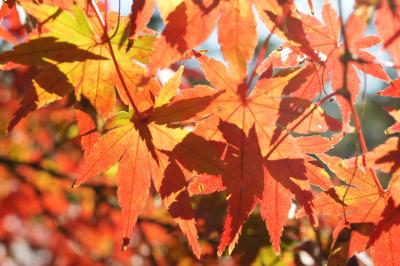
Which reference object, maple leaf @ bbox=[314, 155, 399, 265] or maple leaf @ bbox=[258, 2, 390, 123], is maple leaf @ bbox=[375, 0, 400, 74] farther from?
maple leaf @ bbox=[314, 155, 399, 265]

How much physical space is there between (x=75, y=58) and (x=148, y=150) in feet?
0.78

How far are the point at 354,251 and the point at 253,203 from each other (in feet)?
0.89

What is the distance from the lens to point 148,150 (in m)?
1.02

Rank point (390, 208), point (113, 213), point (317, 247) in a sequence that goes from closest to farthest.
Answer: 1. point (390, 208)
2. point (317, 247)
3. point (113, 213)

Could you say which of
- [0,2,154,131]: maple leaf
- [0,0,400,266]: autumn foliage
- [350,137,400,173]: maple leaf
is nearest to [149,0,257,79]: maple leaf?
[0,0,400,266]: autumn foliage

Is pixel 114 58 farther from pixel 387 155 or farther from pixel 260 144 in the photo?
pixel 387 155

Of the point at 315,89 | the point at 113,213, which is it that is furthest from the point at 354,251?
the point at 113,213

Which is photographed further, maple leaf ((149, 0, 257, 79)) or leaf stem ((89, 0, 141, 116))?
leaf stem ((89, 0, 141, 116))

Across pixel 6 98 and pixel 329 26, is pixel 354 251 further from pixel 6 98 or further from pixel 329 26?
pixel 6 98

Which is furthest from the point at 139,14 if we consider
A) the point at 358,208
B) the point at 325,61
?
the point at 358,208

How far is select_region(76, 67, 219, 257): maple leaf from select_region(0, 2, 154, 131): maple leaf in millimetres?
50

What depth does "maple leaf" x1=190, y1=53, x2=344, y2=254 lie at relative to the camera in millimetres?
905

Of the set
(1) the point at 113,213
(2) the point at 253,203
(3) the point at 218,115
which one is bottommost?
(1) the point at 113,213

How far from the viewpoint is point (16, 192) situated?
4.34 m
